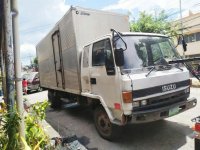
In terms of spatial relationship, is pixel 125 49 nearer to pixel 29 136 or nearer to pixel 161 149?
pixel 161 149

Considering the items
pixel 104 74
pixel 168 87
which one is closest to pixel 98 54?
pixel 104 74

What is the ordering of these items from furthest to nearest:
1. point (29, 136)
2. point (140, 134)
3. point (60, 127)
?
point (60, 127), point (140, 134), point (29, 136)

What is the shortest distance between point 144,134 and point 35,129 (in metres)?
3.08

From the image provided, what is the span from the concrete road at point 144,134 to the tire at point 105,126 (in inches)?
6.1

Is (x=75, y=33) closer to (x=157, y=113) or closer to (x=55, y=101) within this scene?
(x=157, y=113)

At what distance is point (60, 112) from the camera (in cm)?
977

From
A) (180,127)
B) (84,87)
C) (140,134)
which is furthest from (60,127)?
(180,127)

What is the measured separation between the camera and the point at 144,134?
18.9ft

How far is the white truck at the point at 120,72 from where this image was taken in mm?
4715

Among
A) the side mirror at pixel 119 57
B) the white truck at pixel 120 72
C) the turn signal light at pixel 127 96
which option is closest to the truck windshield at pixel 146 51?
the white truck at pixel 120 72

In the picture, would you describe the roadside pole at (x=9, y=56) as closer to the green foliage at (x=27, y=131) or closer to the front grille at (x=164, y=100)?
the green foliage at (x=27, y=131)

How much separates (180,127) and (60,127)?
3477mm

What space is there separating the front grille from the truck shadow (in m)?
0.79

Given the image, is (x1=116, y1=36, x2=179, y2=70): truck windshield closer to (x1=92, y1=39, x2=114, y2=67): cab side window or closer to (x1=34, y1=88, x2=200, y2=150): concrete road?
(x1=92, y1=39, x2=114, y2=67): cab side window
